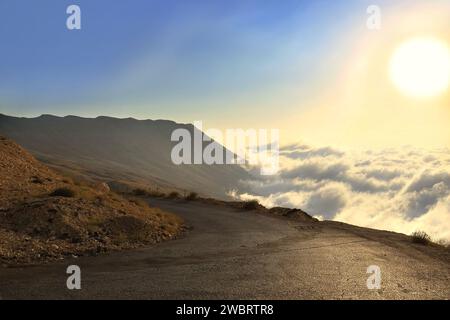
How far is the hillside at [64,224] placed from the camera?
47.3ft

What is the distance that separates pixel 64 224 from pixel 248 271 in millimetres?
8539

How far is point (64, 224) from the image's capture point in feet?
55.7

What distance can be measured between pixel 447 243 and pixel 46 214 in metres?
19.2

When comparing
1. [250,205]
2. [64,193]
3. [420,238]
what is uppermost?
[64,193]

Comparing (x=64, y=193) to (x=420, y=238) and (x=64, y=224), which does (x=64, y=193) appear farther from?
(x=420, y=238)

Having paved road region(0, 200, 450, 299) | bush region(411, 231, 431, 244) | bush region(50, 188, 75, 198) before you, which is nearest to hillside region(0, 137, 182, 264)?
bush region(50, 188, 75, 198)

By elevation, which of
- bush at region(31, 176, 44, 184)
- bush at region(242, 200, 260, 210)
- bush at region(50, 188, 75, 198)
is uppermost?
bush at region(31, 176, 44, 184)

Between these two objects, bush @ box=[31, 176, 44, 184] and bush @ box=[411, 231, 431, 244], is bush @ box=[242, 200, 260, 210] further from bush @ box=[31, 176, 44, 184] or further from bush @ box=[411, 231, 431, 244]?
bush @ box=[31, 176, 44, 184]

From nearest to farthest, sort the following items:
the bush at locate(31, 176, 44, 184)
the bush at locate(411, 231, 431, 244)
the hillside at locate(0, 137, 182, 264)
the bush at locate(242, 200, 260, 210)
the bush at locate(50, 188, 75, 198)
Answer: the hillside at locate(0, 137, 182, 264), the bush at locate(411, 231, 431, 244), the bush at locate(50, 188, 75, 198), the bush at locate(31, 176, 44, 184), the bush at locate(242, 200, 260, 210)

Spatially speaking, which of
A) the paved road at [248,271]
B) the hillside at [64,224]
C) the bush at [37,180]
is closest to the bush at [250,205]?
the hillside at [64,224]

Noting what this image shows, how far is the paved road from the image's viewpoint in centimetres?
966

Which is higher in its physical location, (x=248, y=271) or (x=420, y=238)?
(x=248, y=271)

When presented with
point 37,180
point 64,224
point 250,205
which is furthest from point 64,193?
point 250,205

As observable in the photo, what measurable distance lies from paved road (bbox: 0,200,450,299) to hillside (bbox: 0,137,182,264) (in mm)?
1260
